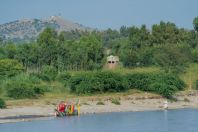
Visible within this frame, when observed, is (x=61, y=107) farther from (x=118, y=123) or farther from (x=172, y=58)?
(x=172, y=58)

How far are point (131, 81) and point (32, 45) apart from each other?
726 inches

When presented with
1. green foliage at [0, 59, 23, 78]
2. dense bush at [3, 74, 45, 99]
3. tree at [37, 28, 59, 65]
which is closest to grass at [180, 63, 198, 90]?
tree at [37, 28, 59, 65]

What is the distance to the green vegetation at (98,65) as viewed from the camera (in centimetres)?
5547

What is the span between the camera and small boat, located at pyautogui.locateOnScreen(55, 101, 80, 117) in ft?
155

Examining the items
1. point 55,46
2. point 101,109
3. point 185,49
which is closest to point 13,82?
point 101,109


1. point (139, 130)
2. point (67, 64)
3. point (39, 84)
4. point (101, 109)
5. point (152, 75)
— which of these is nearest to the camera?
point (139, 130)

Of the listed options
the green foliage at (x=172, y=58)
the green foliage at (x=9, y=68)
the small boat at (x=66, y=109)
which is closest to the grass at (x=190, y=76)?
the green foliage at (x=172, y=58)

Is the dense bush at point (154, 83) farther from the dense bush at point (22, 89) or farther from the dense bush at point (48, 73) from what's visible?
the dense bush at point (22, 89)

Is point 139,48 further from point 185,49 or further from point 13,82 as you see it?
point 13,82

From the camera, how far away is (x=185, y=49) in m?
73.7

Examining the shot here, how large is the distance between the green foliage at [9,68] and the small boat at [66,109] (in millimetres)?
11886

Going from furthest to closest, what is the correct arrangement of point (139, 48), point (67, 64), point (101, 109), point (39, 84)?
point (139, 48), point (67, 64), point (39, 84), point (101, 109)

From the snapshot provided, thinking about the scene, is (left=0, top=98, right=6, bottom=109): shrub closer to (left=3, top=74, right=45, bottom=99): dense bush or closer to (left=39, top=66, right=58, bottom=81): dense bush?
(left=3, top=74, right=45, bottom=99): dense bush

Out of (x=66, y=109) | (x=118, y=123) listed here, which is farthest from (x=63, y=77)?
(x=118, y=123)
